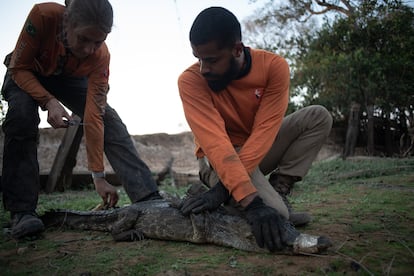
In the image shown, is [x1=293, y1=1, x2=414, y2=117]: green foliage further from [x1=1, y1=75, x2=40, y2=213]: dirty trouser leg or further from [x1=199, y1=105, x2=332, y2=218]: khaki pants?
[x1=1, y1=75, x2=40, y2=213]: dirty trouser leg

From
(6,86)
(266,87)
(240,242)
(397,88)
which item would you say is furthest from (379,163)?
(6,86)

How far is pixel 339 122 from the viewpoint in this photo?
12094 mm

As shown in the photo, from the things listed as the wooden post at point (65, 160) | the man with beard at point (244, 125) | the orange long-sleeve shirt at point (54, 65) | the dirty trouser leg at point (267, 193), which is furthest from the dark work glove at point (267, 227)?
the wooden post at point (65, 160)

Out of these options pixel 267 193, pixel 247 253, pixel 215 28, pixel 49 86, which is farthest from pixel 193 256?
pixel 49 86

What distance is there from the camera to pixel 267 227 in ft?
7.65

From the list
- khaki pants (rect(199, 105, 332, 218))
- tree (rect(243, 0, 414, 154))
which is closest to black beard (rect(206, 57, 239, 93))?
khaki pants (rect(199, 105, 332, 218))

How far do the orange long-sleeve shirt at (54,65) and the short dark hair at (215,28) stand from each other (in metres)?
1.04

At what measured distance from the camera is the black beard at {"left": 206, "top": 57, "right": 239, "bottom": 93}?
2873 mm

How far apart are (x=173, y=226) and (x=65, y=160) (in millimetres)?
3925

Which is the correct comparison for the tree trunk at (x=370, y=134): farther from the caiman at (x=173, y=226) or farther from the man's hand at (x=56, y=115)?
the man's hand at (x=56, y=115)

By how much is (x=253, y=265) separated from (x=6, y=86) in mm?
2586

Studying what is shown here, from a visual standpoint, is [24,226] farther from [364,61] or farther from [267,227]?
[364,61]

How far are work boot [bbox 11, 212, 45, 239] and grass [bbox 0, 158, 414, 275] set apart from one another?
7cm

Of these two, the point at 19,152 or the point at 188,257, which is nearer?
the point at 188,257
